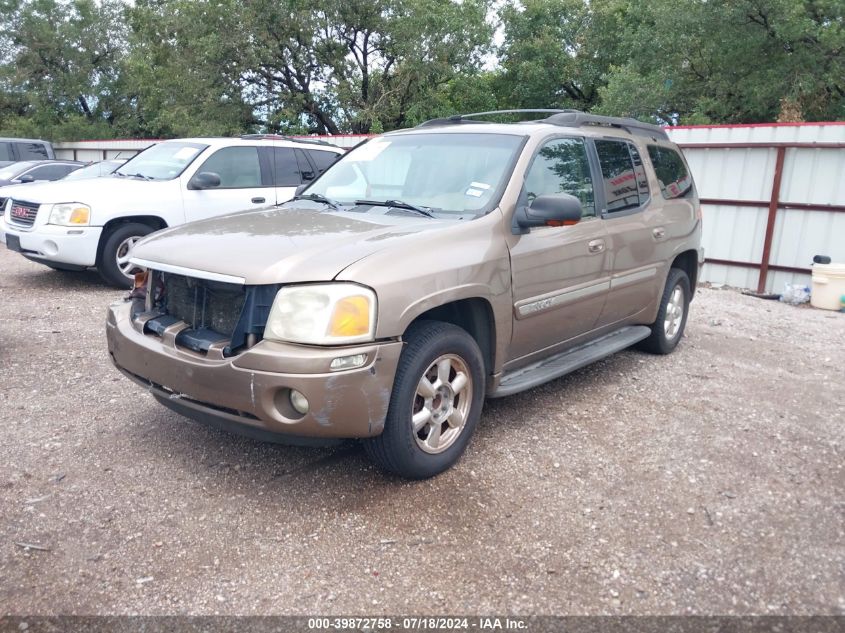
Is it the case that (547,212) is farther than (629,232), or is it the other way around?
(629,232)

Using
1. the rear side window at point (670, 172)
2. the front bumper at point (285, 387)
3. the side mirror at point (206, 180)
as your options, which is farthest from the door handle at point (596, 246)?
the side mirror at point (206, 180)

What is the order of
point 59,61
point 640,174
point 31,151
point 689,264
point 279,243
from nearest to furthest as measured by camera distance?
point 279,243 → point 640,174 → point 689,264 → point 31,151 → point 59,61

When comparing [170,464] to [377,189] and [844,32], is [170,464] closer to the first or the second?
[377,189]

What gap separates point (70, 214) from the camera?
773 cm

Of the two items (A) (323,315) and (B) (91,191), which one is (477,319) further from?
(B) (91,191)

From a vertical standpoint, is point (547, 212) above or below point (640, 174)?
below

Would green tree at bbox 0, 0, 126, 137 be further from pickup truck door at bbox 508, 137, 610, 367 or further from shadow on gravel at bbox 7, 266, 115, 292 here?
pickup truck door at bbox 508, 137, 610, 367

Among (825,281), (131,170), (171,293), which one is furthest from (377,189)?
(825,281)

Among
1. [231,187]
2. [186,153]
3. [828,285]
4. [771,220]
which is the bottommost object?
[828,285]

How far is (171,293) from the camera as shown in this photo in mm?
3768

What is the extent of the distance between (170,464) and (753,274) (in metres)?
9.08

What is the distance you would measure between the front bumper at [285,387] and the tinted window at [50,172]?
15.0 metres

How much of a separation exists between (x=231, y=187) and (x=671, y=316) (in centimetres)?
539

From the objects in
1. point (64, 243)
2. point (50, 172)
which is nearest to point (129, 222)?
point (64, 243)
